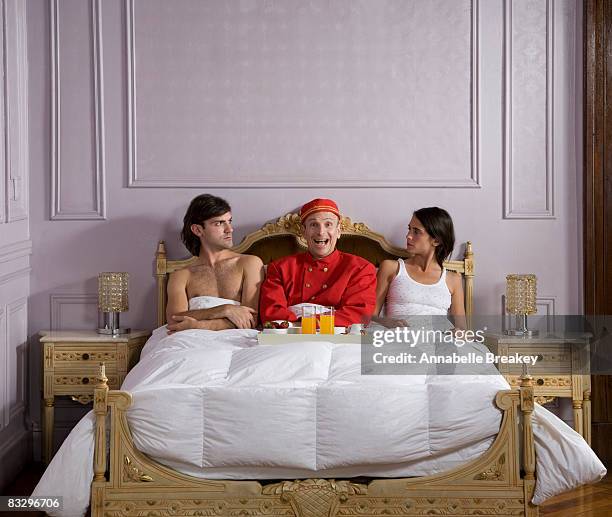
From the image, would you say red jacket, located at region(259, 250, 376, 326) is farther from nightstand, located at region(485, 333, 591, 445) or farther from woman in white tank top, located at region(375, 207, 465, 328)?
nightstand, located at region(485, 333, 591, 445)

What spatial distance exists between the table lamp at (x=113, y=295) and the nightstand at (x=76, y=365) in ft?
0.48

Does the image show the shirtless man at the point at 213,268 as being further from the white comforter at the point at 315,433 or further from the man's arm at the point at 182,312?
the white comforter at the point at 315,433

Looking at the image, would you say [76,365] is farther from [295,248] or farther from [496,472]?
[496,472]

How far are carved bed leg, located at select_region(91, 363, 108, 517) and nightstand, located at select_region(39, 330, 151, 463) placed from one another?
123 centimetres

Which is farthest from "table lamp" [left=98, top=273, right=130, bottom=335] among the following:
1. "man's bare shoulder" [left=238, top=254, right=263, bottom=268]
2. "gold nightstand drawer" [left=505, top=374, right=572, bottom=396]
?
"gold nightstand drawer" [left=505, top=374, right=572, bottom=396]

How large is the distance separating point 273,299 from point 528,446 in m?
1.57

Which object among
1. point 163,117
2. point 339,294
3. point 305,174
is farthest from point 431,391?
point 163,117

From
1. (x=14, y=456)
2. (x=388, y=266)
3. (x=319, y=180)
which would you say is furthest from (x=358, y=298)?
(x=14, y=456)

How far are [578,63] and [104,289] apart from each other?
2.82 metres

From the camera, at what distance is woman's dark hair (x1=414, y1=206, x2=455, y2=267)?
427 cm

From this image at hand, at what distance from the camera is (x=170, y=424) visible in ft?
9.64

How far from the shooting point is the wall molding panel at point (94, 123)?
446 centimetres

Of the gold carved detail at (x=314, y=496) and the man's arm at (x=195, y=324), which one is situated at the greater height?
the man's arm at (x=195, y=324)

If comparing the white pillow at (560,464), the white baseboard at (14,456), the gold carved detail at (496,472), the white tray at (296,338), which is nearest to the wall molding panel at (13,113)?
the white baseboard at (14,456)
